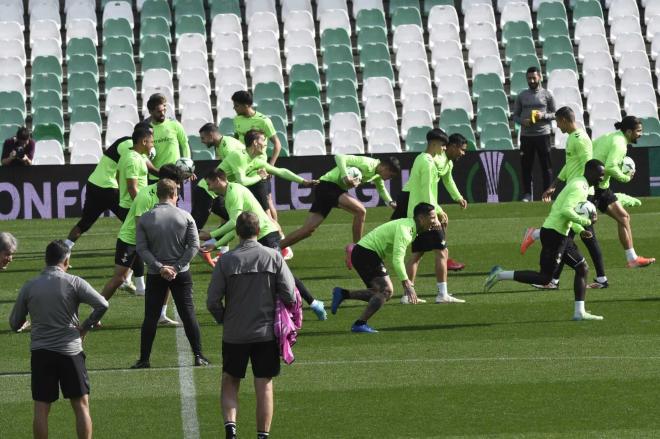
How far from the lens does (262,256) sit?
9.75 m

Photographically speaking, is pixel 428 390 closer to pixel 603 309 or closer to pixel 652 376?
pixel 652 376

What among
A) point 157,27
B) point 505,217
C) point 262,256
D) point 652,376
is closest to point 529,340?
point 652,376

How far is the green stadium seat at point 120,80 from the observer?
1187 inches

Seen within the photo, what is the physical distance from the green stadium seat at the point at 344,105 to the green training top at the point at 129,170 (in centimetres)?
1295

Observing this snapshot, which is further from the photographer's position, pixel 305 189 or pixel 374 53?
pixel 374 53

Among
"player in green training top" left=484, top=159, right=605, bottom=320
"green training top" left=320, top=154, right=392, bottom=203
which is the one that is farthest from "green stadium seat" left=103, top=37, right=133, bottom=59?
"player in green training top" left=484, top=159, right=605, bottom=320

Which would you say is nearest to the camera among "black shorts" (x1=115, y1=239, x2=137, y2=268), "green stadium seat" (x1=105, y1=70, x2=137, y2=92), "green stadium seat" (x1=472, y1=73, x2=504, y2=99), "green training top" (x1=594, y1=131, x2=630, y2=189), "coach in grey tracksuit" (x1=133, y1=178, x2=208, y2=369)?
"coach in grey tracksuit" (x1=133, y1=178, x2=208, y2=369)

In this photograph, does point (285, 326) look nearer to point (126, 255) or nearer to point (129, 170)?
point (126, 255)

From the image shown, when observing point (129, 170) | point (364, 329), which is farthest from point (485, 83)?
point (364, 329)

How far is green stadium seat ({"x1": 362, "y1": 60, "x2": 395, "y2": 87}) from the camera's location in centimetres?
3061

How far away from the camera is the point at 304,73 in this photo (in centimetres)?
3052

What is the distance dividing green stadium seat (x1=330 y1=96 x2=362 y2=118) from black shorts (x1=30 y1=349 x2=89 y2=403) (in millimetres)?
20536

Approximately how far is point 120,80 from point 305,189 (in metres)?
5.99

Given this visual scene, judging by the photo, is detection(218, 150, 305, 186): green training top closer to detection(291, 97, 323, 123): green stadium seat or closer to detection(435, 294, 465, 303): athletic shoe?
detection(435, 294, 465, 303): athletic shoe
